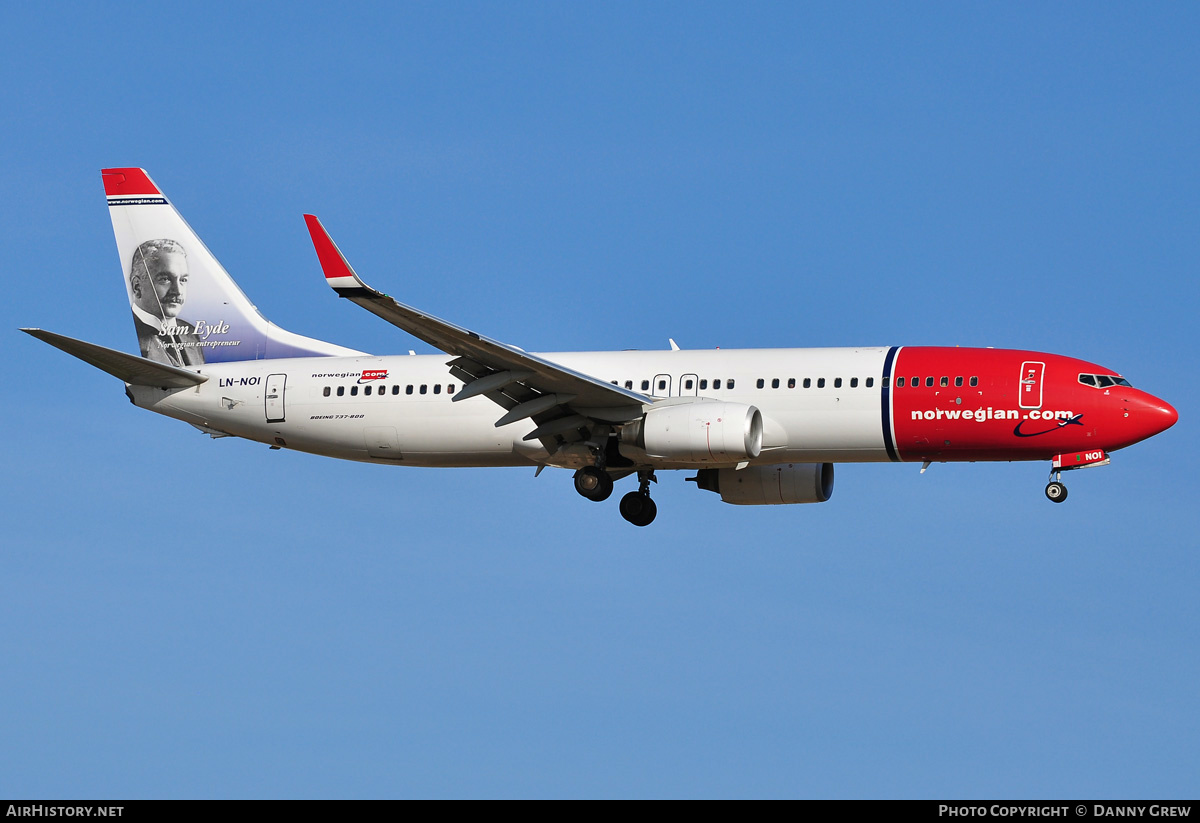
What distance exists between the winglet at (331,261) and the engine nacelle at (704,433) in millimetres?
9004

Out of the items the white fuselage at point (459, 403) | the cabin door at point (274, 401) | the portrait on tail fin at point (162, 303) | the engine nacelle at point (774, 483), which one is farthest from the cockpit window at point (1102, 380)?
the portrait on tail fin at point (162, 303)

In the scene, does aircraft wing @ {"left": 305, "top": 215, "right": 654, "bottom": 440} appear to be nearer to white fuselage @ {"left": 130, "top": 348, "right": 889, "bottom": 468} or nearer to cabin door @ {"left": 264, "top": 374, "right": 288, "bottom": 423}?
white fuselage @ {"left": 130, "top": 348, "right": 889, "bottom": 468}

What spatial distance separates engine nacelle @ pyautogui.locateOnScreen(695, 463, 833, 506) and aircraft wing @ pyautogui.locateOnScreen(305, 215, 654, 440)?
4310 mm

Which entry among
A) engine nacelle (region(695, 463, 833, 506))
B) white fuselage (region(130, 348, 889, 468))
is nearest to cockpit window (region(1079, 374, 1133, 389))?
white fuselage (region(130, 348, 889, 468))

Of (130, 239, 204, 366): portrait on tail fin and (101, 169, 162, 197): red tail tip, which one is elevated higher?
(101, 169, 162, 197): red tail tip

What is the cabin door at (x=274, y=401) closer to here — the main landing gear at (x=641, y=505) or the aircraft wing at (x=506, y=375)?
the aircraft wing at (x=506, y=375)

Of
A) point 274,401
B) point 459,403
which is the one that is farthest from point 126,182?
point 459,403

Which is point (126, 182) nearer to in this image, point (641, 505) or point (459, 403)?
point (459, 403)

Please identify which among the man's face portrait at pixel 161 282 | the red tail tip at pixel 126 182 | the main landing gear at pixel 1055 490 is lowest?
the main landing gear at pixel 1055 490

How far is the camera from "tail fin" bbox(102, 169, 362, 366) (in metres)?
47.0

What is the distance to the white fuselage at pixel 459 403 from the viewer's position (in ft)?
134

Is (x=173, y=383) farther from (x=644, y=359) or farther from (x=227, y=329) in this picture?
(x=644, y=359)

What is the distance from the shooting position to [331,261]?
1380 inches

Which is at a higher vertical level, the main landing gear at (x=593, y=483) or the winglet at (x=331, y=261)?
the winglet at (x=331, y=261)
